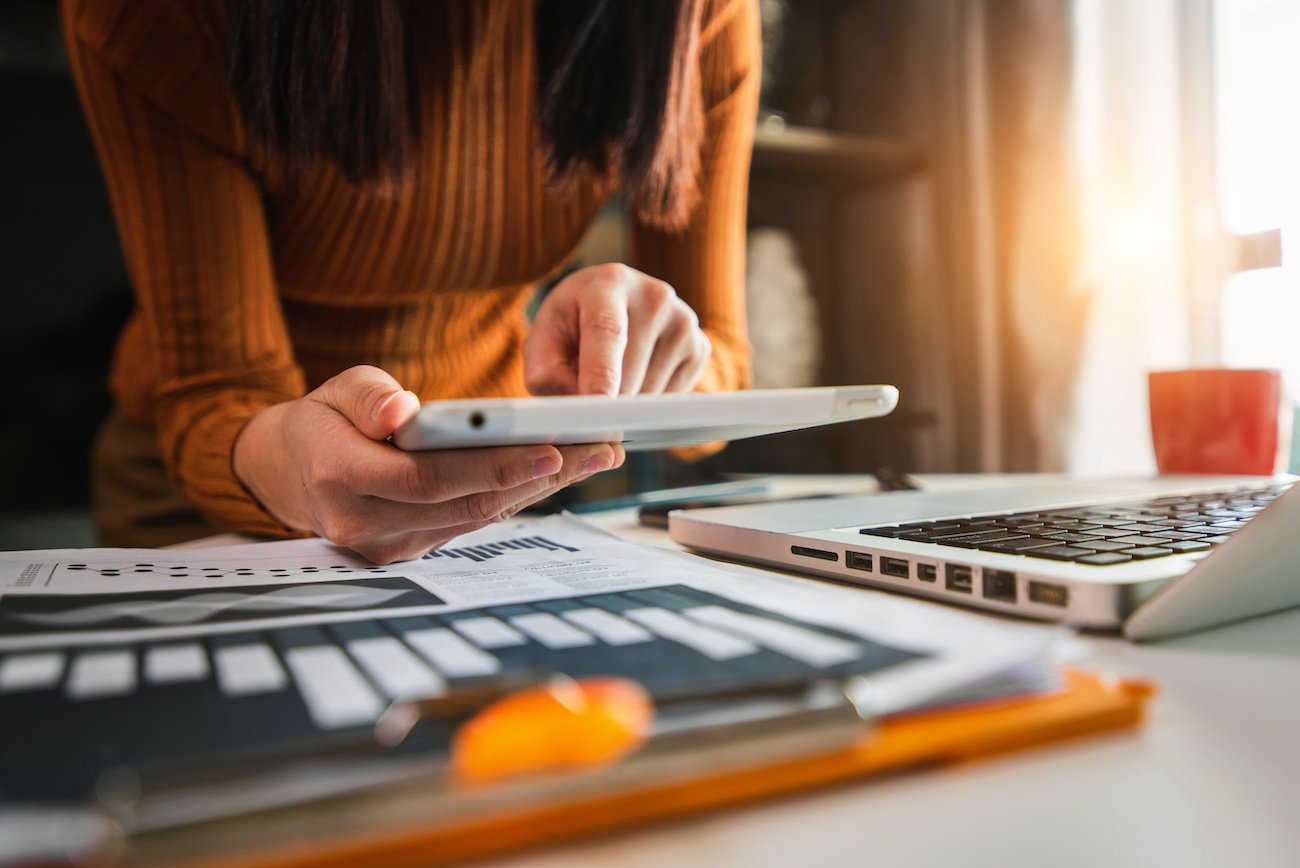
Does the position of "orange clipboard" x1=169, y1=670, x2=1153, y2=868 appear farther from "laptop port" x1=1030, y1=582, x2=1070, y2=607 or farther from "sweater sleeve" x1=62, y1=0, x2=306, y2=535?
"sweater sleeve" x1=62, y1=0, x2=306, y2=535

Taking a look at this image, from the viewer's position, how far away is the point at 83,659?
252 millimetres

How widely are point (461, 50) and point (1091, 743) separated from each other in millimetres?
753

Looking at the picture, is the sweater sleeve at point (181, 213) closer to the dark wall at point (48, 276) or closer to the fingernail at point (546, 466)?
the fingernail at point (546, 466)

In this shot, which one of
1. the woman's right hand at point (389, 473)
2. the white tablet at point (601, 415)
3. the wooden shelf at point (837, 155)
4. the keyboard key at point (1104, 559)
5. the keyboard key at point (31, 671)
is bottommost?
the keyboard key at point (31, 671)

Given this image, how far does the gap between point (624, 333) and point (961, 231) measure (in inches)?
50.9

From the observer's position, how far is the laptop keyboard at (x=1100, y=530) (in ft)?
1.18

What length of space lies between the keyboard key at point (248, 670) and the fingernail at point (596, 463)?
7.5 inches

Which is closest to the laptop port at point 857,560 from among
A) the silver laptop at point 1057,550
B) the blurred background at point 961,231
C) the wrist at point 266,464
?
the silver laptop at point 1057,550

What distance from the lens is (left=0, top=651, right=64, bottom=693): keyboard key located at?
0.75 feet

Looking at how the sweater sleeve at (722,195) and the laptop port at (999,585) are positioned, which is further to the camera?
the sweater sleeve at (722,195)

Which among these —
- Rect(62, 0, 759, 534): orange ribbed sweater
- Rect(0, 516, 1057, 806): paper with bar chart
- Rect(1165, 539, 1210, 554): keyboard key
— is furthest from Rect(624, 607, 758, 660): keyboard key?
Rect(62, 0, 759, 534): orange ribbed sweater

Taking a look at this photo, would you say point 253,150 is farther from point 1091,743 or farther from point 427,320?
point 1091,743

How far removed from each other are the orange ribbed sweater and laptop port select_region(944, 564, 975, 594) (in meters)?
0.43

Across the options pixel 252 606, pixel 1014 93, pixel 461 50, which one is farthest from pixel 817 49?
pixel 252 606
